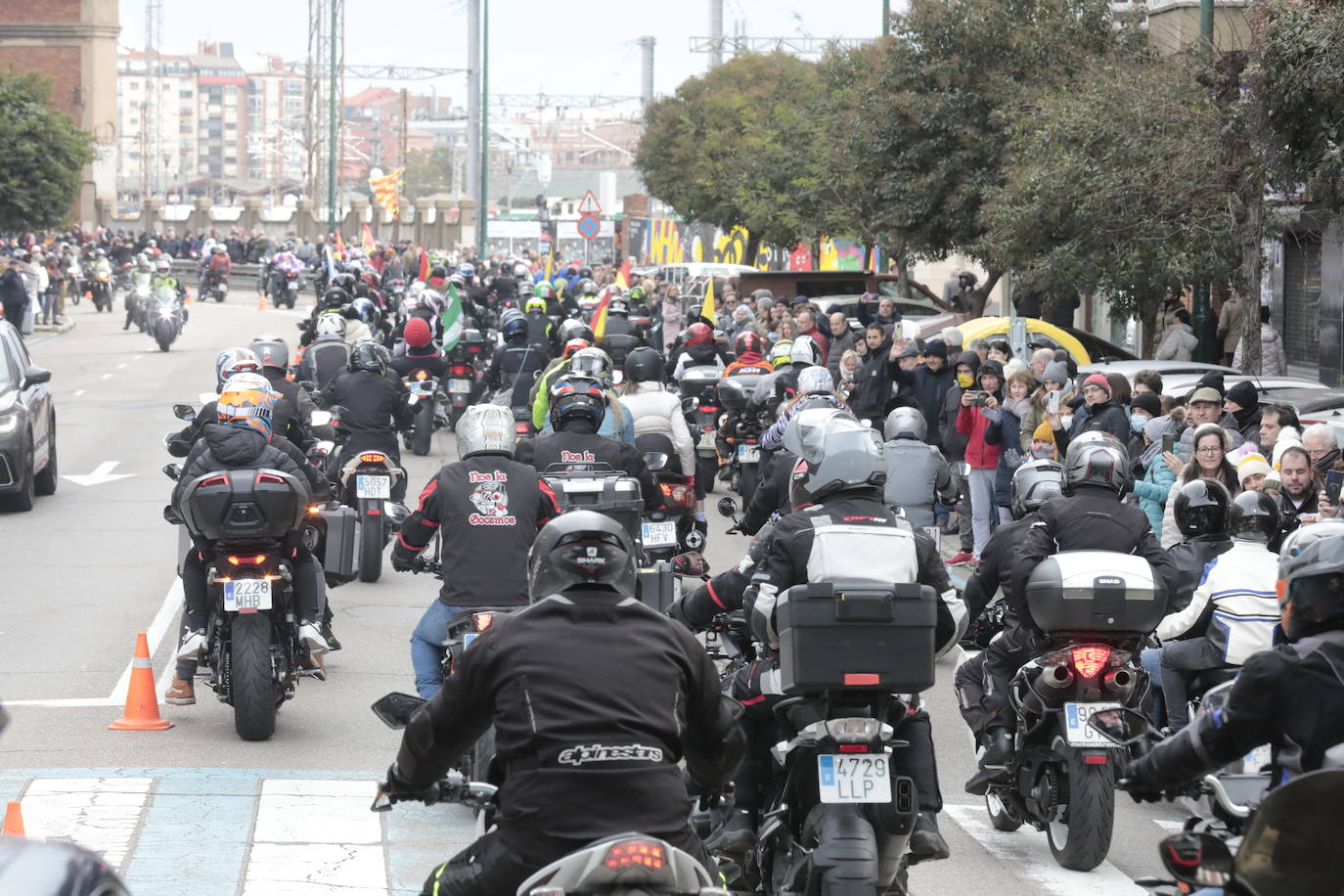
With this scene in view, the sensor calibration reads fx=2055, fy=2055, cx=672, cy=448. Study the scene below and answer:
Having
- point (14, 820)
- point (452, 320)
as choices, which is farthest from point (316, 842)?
point (452, 320)

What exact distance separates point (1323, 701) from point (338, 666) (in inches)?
321

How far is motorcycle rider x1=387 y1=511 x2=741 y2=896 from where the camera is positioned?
4723 millimetres

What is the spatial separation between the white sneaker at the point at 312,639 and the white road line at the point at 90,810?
1.22 meters

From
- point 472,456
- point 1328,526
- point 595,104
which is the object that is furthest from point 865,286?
point 595,104

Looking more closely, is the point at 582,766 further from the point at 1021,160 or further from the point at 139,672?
the point at 1021,160

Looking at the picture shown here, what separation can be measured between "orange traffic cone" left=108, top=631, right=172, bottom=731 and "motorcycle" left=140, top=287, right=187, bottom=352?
99.3ft

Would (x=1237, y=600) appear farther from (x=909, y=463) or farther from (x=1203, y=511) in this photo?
(x=909, y=463)

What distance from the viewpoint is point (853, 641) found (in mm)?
6477

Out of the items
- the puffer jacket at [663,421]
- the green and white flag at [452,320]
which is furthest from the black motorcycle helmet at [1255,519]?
the green and white flag at [452,320]

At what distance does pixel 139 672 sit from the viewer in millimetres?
10258

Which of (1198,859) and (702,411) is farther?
(702,411)

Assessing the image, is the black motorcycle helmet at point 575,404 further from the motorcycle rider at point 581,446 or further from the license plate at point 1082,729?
the license plate at point 1082,729

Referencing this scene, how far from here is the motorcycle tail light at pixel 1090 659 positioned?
811 cm

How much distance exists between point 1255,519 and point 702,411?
1162cm
